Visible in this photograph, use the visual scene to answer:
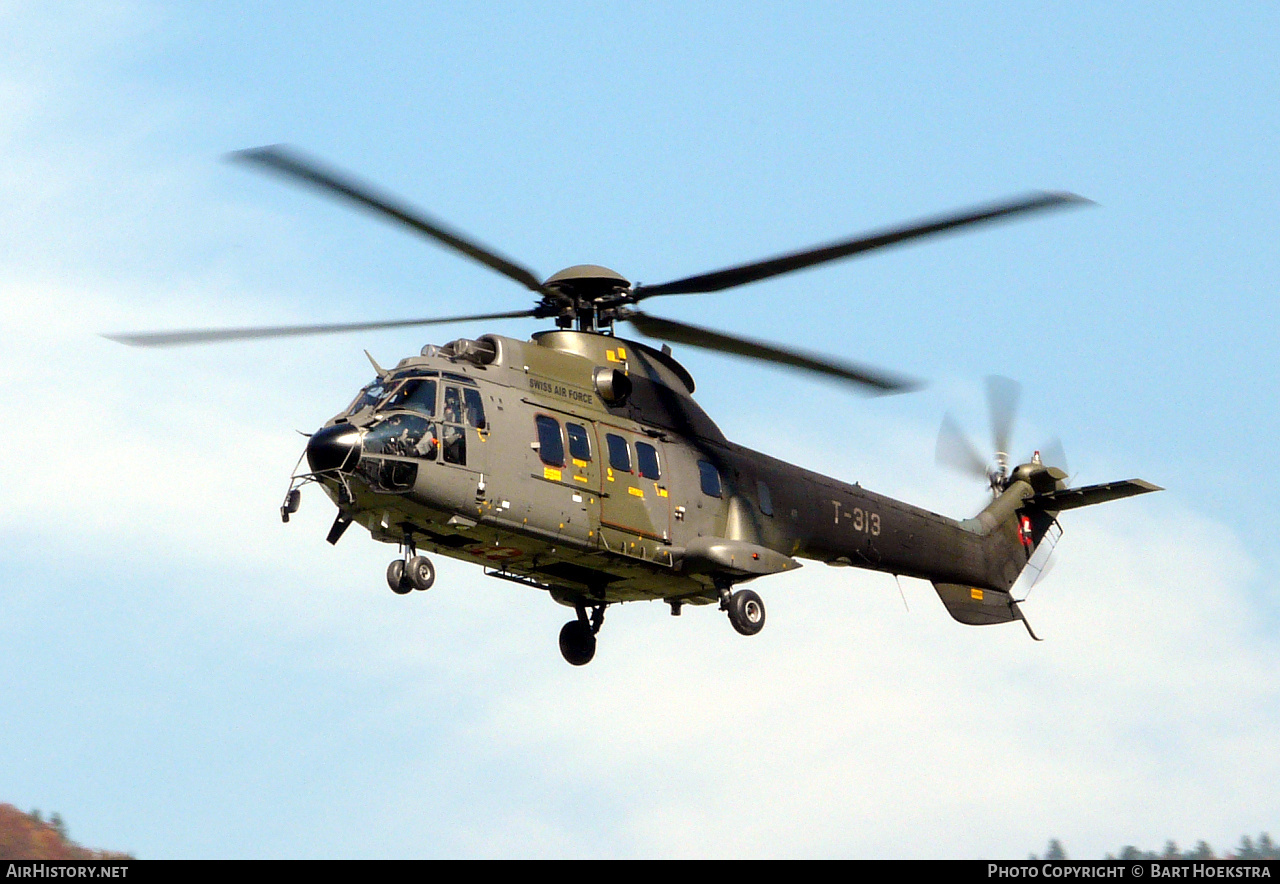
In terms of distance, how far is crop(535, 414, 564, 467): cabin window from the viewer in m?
25.6

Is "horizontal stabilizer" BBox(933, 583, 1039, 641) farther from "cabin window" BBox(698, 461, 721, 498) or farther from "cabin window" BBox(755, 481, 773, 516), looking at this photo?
"cabin window" BBox(698, 461, 721, 498)

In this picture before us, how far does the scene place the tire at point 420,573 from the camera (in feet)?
79.8

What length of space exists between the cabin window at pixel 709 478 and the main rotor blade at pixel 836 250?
8.79 feet

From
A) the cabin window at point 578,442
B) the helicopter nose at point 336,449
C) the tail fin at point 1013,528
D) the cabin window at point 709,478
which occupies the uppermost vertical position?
the tail fin at point 1013,528

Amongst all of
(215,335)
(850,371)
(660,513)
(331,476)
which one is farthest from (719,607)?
(215,335)

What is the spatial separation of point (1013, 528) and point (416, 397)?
13.3 metres

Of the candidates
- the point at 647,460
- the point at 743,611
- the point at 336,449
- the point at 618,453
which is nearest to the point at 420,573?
the point at 336,449

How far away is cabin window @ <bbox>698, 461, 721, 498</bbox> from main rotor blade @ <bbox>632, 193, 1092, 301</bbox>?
2.68 metres

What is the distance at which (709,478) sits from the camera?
27.8 m

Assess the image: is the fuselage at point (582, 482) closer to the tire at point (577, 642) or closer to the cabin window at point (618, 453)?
the cabin window at point (618, 453)

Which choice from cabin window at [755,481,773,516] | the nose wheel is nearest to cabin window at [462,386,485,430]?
the nose wheel

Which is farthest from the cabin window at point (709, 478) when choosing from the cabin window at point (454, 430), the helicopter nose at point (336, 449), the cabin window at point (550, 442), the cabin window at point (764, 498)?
the helicopter nose at point (336, 449)
